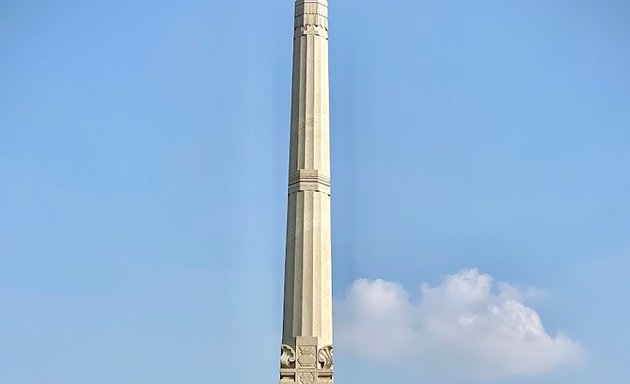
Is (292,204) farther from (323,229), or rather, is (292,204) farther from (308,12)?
(308,12)

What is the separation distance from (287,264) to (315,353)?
2.94 metres

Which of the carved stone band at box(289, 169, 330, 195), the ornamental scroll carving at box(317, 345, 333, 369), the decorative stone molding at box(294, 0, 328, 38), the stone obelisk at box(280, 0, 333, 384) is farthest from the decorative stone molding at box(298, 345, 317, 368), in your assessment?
the decorative stone molding at box(294, 0, 328, 38)

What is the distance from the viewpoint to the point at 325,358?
2678cm

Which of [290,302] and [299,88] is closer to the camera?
[290,302]

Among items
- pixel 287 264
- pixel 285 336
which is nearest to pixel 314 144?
pixel 287 264

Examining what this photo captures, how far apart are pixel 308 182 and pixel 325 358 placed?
5.32 m

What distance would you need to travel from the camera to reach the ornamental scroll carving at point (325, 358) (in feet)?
87.7

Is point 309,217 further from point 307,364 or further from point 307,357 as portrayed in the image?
point 307,364

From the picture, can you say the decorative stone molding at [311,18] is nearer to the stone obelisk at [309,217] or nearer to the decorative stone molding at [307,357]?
the stone obelisk at [309,217]

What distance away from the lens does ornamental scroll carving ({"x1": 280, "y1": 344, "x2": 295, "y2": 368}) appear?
2678 centimetres

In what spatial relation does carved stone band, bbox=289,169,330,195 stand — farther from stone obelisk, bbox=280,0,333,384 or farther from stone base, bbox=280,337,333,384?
stone base, bbox=280,337,333,384

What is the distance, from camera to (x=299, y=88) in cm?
3053

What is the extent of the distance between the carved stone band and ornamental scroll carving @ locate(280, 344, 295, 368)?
4.75 meters

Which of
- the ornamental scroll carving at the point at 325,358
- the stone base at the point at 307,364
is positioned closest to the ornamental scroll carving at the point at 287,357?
the stone base at the point at 307,364
